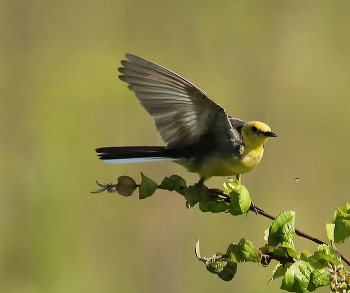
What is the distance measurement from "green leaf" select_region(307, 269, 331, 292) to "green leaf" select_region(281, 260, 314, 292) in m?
0.01

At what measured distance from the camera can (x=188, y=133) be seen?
2430mm

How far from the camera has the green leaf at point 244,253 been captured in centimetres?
150

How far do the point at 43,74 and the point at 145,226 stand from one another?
8.35 feet

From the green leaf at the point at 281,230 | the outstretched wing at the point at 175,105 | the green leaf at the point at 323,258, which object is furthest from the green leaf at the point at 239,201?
the outstretched wing at the point at 175,105

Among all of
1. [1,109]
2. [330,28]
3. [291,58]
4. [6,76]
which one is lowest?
[1,109]

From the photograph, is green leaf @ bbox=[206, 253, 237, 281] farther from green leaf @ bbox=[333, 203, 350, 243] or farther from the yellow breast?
the yellow breast

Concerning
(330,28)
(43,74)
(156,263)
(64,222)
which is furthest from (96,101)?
(330,28)

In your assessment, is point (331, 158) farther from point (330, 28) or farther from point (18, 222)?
point (18, 222)

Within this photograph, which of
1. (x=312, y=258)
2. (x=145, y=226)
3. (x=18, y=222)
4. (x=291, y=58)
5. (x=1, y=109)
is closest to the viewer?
(x=312, y=258)

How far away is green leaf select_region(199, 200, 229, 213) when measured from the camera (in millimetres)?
1757

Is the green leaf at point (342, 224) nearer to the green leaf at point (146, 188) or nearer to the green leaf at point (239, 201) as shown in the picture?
the green leaf at point (239, 201)

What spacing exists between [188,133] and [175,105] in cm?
19

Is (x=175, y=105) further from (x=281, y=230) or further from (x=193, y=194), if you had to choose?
(x=281, y=230)

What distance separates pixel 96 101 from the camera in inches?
228
